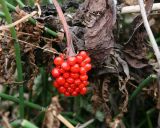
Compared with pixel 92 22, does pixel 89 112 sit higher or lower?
lower

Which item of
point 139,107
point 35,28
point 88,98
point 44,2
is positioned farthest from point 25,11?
point 139,107

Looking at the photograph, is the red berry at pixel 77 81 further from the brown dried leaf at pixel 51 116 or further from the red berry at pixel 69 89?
the brown dried leaf at pixel 51 116

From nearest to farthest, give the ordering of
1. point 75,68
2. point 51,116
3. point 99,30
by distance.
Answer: point 51,116 < point 75,68 < point 99,30

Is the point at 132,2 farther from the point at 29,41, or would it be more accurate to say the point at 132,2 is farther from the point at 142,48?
the point at 29,41

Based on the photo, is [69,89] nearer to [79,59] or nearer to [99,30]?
[79,59]

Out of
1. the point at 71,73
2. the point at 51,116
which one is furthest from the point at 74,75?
the point at 51,116

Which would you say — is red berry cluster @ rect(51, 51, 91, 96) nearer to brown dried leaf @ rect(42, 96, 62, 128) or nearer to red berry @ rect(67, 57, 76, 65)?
red berry @ rect(67, 57, 76, 65)

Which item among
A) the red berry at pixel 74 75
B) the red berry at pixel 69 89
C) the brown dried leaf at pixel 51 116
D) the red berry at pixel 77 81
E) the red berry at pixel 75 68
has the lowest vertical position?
the brown dried leaf at pixel 51 116

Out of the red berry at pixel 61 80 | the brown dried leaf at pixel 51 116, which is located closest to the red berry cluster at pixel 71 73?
the red berry at pixel 61 80

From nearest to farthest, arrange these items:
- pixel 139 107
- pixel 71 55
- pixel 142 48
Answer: pixel 71 55 → pixel 142 48 → pixel 139 107
